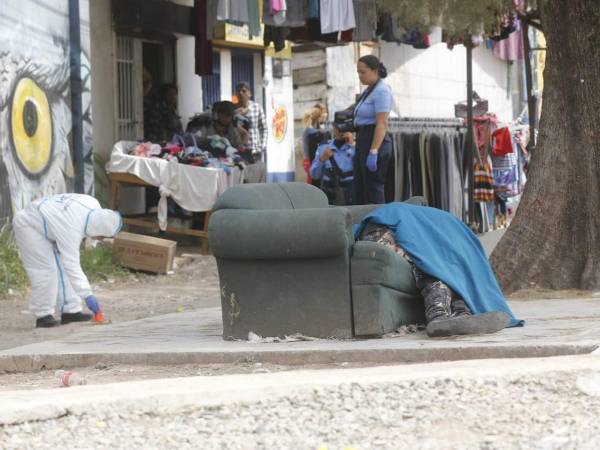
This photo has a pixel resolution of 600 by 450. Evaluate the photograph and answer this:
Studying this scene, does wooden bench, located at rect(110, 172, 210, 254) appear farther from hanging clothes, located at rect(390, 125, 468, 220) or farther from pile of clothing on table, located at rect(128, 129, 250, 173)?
hanging clothes, located at rect(390, 125, 468, 220)

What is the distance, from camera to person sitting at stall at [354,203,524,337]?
704cm

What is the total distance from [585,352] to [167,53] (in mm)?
11712

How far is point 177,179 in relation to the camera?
1441 centimetres

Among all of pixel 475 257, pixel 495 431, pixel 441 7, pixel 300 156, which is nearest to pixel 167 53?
pixel 300 156

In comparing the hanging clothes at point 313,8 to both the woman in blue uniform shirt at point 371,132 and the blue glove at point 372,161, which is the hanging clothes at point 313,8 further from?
the blue glove at point 372,161

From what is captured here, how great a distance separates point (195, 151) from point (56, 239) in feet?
19.0

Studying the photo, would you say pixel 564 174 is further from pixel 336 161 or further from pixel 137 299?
pixel 336 161

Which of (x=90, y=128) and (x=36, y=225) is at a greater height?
(x=90, y=128)

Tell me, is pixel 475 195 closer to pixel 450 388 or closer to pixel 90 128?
pixel 90 128

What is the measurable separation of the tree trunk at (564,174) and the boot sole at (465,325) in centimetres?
294

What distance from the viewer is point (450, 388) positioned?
512cm

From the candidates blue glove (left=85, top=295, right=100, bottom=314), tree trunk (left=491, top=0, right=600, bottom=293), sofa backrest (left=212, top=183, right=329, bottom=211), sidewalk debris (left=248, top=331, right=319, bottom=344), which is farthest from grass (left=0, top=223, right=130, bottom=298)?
sidewalk debris (left=248, top=331, right=319, bottom=344)

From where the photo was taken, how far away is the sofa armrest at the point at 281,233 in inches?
266

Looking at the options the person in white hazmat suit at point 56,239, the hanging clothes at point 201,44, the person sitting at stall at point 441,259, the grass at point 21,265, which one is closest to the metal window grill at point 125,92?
the hanging clothes at point 201,44
